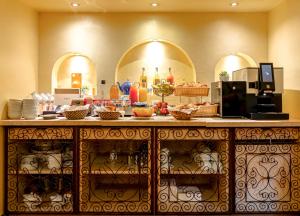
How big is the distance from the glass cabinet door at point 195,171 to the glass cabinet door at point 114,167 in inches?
6.0

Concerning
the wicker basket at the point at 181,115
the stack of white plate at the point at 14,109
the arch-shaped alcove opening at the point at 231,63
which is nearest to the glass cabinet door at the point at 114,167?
the wicker basket at the point at 181,115

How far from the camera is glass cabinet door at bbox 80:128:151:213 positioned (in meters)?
3.03

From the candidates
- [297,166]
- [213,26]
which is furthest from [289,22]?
[297,166]

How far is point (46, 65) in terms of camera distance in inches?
167

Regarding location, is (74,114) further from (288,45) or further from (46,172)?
(288,45)

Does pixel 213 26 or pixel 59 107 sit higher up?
pixel 213 26

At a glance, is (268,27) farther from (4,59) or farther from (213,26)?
(4,59)

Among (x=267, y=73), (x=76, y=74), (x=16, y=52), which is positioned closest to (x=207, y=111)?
(x=267, y=73)

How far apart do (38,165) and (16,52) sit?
1202 mm

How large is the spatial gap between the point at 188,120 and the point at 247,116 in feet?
2.19

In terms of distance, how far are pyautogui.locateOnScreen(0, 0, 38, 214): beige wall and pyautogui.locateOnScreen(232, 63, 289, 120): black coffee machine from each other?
93.6 inches

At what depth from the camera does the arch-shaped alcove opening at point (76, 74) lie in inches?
175

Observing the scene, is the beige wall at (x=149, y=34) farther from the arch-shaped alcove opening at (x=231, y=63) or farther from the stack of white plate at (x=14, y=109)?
the stack of white plate at (x=14, y=109)

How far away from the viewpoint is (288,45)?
362 cm
